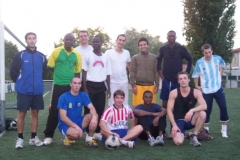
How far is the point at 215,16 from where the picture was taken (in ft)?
111

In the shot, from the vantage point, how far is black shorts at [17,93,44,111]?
6.02 m

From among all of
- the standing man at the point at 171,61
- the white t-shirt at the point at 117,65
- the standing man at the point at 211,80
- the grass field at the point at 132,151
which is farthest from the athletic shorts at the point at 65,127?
the standing man at the point at 211,80

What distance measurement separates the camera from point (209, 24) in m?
33.9

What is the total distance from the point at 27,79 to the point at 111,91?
68.8 inches

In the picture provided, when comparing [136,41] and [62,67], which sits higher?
[136,41]

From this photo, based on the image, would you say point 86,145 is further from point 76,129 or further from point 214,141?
point 214,141

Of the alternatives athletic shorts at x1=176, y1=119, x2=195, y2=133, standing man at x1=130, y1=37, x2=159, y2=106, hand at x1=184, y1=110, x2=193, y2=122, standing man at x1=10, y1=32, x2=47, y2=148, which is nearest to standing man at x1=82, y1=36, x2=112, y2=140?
standing man at x1=130, y1=37, x2=159, y2=106

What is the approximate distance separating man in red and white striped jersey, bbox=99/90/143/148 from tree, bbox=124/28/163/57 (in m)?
44.6

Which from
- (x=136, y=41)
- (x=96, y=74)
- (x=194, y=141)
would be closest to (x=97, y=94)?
(x=96, y=74)

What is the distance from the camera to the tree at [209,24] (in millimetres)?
33656

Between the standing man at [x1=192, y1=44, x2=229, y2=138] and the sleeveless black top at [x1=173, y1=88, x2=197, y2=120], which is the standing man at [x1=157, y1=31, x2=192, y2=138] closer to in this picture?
the standing man at [x1=192, y1=44, x2=229, y2=138]

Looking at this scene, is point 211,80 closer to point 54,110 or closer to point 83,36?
point 83,36

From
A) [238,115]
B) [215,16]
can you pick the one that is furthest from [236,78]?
[238,115]

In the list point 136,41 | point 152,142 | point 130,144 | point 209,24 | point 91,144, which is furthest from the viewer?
point 136,41
